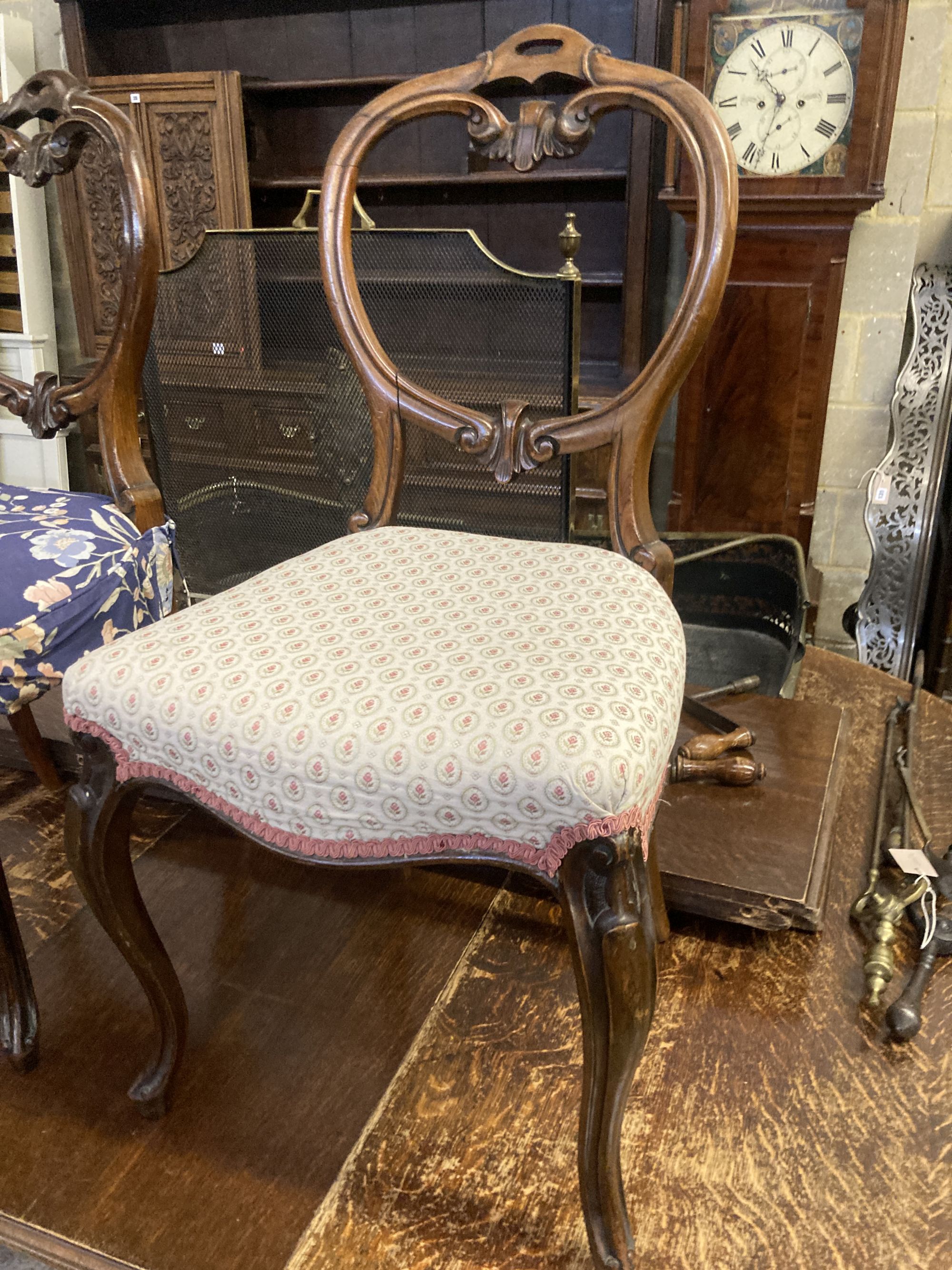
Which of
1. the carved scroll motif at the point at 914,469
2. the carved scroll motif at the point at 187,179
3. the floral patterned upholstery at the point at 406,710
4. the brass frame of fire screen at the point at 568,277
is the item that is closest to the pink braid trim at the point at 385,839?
the floral patterned upholstery at the point at 406,710

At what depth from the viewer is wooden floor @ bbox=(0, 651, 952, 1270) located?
0.74 m

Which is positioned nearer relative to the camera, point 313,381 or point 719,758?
point 719,758

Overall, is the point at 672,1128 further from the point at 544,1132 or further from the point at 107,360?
the point at 107,360

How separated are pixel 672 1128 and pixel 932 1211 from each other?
0.68 ft

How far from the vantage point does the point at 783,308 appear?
205 centimetres

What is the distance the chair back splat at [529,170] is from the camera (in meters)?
0.89

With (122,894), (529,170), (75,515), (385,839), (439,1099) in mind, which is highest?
(529,170)

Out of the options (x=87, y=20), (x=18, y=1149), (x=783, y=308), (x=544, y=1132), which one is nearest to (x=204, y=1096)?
(x=18, y=1149)

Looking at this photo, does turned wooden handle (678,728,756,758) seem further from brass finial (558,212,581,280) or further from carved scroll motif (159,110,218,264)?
carved scroll motif (159,110,218,264)

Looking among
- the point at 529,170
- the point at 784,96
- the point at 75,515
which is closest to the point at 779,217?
the point at 784,96

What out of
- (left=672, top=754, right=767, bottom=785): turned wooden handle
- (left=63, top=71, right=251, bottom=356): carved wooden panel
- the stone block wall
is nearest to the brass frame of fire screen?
(left=672, top=754, right=767, bottom=785): turned wooden handle

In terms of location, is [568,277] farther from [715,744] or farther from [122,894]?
[122,894]

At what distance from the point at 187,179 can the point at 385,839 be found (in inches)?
100

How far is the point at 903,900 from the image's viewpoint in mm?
1036
